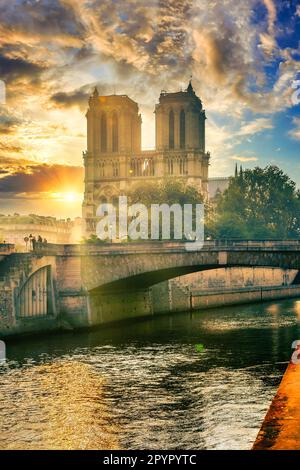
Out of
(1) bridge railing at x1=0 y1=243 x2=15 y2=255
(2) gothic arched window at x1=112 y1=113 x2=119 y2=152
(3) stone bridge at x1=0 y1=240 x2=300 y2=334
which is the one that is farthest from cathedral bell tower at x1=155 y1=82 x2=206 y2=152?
(1) bridge railing at x1=0 y1=243 x2=15 y2=255

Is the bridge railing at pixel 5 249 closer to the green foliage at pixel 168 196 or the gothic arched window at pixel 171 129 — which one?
the green foliage at pixel 168 196

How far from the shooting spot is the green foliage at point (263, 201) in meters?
87.1

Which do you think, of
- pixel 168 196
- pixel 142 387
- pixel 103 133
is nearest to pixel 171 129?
pixel 103 133

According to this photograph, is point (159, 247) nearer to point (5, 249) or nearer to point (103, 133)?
point (5, 249)

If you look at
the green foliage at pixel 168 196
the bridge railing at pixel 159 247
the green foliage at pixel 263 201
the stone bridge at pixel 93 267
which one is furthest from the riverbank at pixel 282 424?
the green foliage at pixel 263 201

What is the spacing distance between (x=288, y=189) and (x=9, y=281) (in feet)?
198

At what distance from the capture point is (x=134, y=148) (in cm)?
12431

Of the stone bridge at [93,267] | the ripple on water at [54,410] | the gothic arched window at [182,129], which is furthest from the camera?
the gothic arched window at [182,129]

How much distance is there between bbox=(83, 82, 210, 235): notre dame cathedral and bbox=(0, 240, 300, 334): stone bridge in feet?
230

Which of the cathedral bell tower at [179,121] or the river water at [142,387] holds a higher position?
the cathedral bell tower at [179,121]

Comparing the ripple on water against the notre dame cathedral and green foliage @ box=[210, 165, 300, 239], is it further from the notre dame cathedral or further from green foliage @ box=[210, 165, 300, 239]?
the notre dame cathedral

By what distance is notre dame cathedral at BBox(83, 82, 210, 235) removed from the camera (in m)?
116

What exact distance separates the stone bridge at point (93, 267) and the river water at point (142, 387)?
2242mm

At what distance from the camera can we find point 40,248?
39625 millimetres
